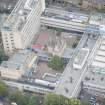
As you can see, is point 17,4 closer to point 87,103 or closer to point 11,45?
point 11,45

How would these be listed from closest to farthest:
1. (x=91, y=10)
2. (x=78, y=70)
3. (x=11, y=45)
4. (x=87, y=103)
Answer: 1. (x=87, y=103)
2. (x=78, y=70)
3. (x=11, y=45)
4. (x=91, y=10)

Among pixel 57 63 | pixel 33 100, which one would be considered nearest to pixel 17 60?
pixel 57 63

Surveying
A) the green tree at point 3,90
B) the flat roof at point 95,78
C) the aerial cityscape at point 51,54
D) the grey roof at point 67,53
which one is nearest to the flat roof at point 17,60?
the aerial cityscape at point 51,54

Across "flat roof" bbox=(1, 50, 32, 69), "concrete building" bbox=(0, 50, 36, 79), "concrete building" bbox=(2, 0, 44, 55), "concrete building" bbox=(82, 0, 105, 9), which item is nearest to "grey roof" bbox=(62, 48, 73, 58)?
"concrete building" bbox=(0, 50, 36, 79)

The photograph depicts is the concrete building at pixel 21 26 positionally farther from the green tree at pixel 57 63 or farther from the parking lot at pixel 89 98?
the parking lot at pixel 89 98

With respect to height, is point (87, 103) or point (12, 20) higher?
point (12, 20)

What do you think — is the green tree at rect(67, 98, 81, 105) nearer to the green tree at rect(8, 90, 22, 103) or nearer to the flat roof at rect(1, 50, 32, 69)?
the green tree at rect(8, 90, 22, 103)

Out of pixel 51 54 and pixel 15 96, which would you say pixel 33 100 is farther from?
pixel 51 54

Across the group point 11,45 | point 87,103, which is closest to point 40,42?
point 11,45
